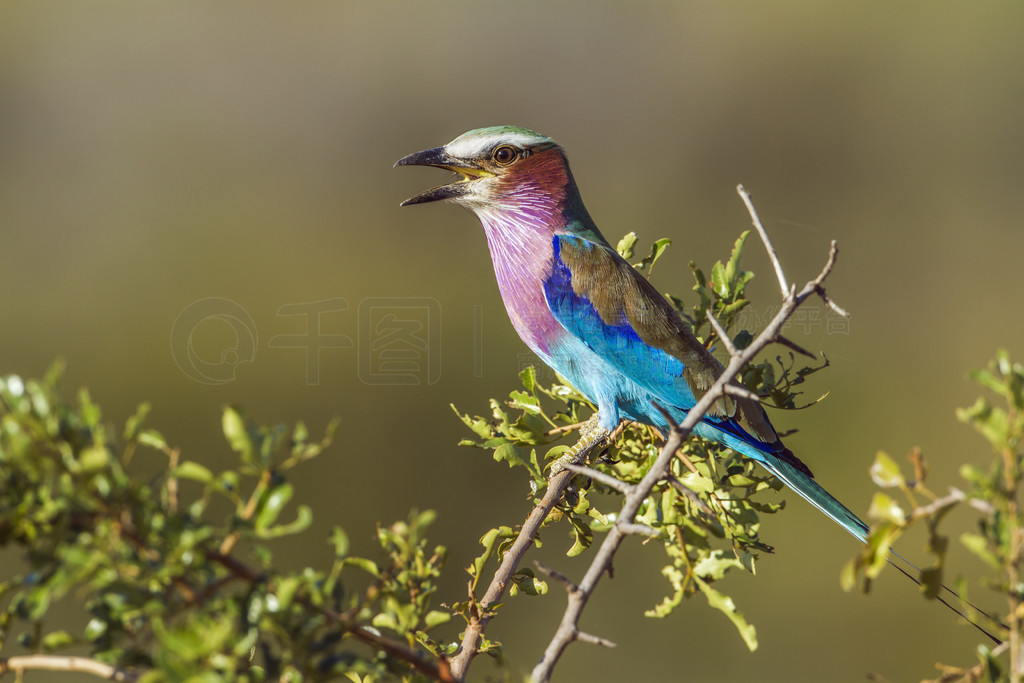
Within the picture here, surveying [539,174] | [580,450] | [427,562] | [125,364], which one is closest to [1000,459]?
[427,562]

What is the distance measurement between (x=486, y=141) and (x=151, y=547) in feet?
5.88

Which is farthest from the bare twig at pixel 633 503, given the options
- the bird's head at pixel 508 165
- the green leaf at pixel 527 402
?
the bird's head at pixel 508 165

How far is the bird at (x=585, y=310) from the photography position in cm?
195

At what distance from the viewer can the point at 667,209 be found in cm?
657

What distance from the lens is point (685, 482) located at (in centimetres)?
149

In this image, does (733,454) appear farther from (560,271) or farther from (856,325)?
(856,325)

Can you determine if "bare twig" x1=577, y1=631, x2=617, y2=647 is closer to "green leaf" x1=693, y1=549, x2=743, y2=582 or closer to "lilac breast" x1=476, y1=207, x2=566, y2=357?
"green leaf" x1=693, y1=549, x2=743, y2=582

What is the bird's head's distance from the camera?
238 centimetres

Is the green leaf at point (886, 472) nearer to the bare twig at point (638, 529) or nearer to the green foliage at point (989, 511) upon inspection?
the green foliage at point (989, 511)

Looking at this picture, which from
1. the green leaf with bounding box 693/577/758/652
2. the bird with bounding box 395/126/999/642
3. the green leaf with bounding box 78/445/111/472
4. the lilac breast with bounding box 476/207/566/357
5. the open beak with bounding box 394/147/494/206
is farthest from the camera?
the open beak with bounding box 394/147/494/206

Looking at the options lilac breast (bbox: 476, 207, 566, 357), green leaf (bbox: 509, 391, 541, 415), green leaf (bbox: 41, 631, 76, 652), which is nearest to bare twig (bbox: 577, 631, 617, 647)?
green leaf (bbox: 41, 631, 76, 652)

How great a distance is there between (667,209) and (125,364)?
150 inches

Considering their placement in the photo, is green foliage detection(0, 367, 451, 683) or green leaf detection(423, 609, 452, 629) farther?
green leaf detection(423, 609, 452, 629)

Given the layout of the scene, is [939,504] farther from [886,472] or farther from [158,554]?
[158,554]
